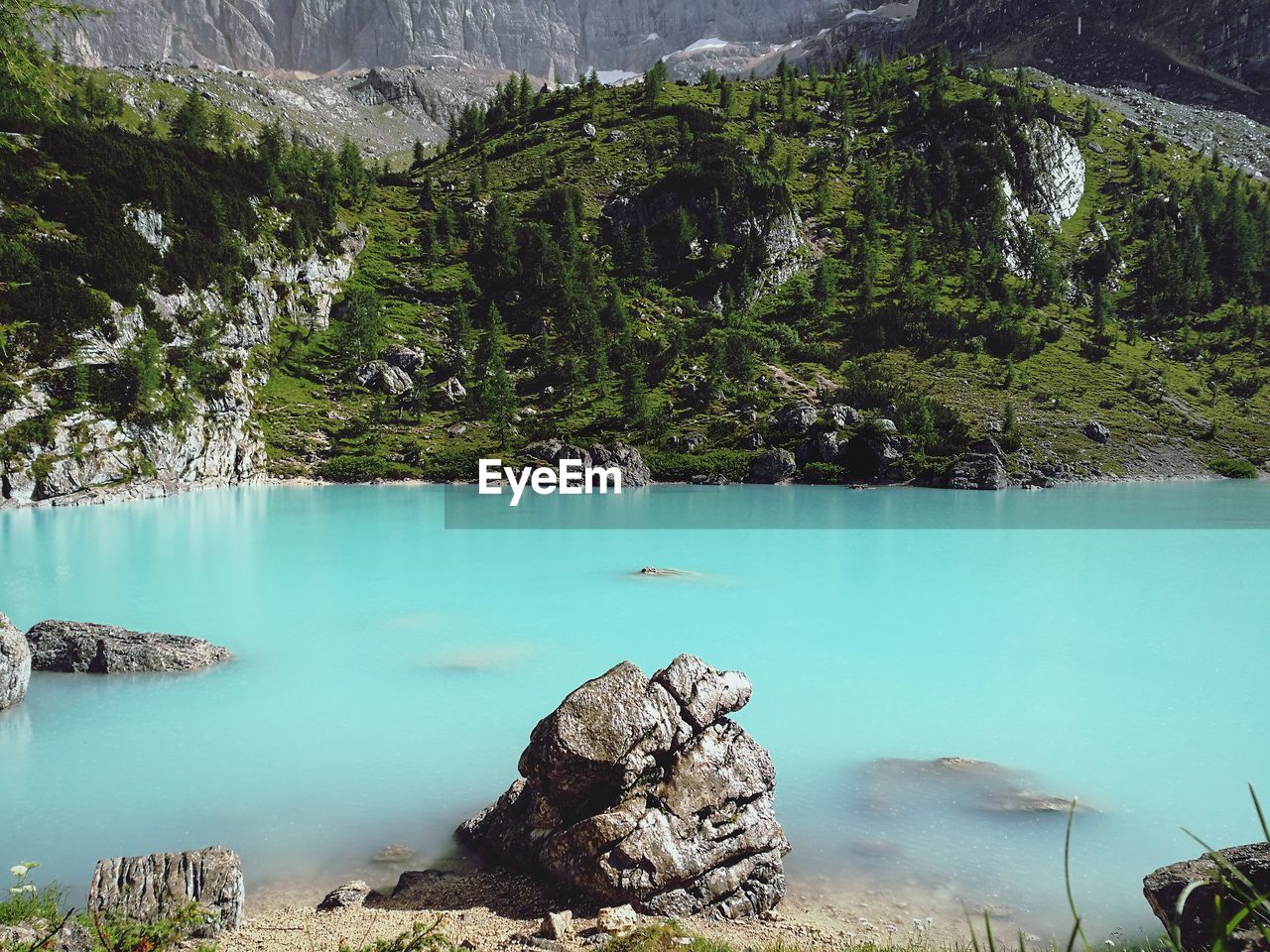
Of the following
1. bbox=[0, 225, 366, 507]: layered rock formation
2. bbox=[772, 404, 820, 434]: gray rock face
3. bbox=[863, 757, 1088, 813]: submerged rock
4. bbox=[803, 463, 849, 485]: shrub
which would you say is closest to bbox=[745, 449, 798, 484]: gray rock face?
bbox=[803, 463, 849, 485]: shrub

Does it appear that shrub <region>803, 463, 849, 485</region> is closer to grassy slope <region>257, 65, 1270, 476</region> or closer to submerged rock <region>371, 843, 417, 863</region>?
grassy slope <region>257, 65, 1270, 476</region>

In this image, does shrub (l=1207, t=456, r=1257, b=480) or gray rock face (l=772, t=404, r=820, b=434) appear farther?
gray rock face (l=772, t=404, r=820, b=434)

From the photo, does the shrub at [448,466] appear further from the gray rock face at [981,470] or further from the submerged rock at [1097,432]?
the submerged rock at [1097,432]

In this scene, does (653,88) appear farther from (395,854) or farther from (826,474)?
(395,854)

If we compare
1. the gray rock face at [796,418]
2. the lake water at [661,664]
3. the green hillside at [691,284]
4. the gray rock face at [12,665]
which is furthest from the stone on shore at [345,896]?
the gray rock face at [796,418]

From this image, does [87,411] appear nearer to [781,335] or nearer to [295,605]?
[295,605]

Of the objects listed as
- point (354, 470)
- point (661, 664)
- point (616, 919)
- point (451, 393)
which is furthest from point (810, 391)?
point (616, 919)

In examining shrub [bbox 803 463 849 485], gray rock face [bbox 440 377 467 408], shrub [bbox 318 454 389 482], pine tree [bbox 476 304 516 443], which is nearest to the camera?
shrub [bbox 318 454 389 482]
